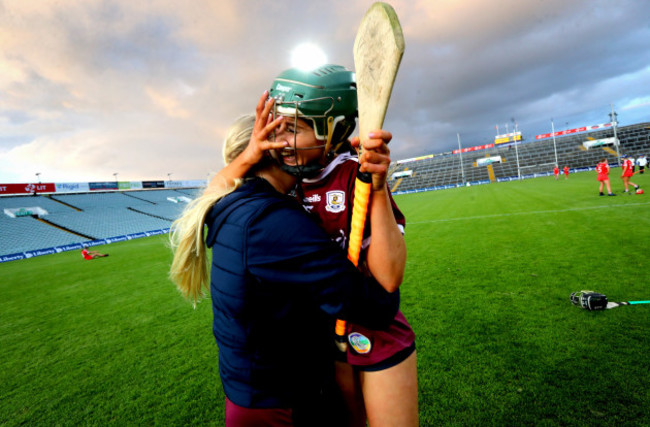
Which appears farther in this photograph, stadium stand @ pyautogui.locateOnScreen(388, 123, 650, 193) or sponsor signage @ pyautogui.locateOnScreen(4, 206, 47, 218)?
stadium stand @ pyautogui.locateOnScreen(388, 123, 650, 193)

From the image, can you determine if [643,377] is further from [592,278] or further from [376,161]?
[376,161]

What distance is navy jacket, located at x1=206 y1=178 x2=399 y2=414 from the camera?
1.10m

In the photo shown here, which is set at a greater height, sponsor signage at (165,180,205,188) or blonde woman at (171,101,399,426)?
sponsor signage at (165,180,205,188)

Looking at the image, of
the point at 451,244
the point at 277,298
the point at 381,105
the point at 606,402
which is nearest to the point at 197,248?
the point at 277,298

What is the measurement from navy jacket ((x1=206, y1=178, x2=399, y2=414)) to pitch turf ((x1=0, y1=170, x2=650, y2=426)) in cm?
230

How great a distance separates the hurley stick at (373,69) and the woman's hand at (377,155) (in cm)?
7

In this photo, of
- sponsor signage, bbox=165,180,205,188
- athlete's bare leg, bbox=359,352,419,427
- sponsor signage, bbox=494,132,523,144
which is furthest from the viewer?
sponsor signage, bbox=494,132,523,144

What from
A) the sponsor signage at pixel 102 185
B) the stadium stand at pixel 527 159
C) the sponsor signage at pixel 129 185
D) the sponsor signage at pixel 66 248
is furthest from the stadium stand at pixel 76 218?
the stadium stand at pixel 527 159

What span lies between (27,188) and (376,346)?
2187 inches

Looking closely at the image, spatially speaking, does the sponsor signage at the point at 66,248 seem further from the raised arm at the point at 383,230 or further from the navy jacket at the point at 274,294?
the raised arm at the point at 383,230

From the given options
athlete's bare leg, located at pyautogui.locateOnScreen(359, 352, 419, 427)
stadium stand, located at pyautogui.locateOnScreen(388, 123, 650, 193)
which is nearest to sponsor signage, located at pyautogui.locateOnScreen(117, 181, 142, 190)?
stadium stand, located at pyautogui.locateOnScreen(388, 123, 650, 193)

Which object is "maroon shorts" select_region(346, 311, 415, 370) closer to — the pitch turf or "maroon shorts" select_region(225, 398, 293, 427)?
"maroon shorts" select_region(225, 398, 293, 427)

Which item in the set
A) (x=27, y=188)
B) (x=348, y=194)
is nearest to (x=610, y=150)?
(x=348, y=194)

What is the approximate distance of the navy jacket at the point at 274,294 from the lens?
110 centimetres
